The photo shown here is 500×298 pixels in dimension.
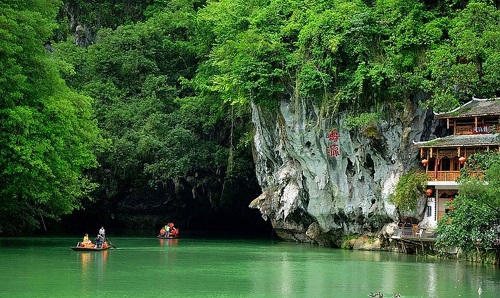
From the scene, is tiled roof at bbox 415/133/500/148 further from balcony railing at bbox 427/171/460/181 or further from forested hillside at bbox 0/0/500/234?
forested hillside at bbox 0/0/500/234

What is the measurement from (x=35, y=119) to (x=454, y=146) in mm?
17095

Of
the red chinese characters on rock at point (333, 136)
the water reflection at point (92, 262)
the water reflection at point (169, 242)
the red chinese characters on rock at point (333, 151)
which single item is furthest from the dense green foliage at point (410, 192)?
the water reflection at point (92, 262)

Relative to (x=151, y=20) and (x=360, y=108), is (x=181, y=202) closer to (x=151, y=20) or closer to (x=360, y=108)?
(x=151, y=20)

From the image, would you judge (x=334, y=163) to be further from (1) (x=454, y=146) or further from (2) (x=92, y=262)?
(2) (x=92, y=262)

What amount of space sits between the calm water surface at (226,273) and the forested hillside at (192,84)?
4760mm

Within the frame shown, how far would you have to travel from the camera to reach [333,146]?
132 feet

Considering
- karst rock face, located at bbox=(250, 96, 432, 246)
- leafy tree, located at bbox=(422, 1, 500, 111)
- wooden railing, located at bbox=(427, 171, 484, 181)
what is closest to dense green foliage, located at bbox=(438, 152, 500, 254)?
wooden railing, located at bbox=(427, 171, 484, 181)

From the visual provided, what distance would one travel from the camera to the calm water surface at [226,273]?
24.1m

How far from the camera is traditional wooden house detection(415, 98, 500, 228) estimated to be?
35.4m

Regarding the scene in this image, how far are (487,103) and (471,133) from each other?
1418 millimetres

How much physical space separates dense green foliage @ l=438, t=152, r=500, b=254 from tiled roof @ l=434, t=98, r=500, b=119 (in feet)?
12.5

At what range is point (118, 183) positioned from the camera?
175ft

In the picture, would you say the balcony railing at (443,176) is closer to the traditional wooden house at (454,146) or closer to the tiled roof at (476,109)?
the traditional wooden house at (454,146)

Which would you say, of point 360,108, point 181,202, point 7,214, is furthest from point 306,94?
point 181,202
